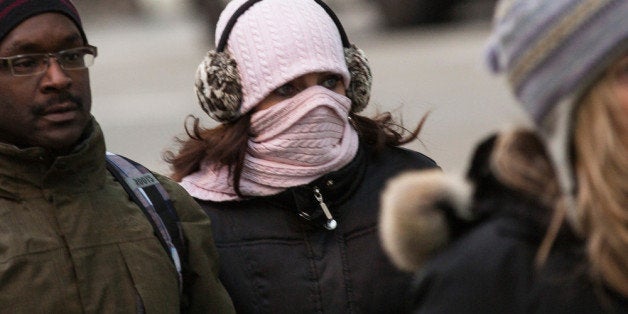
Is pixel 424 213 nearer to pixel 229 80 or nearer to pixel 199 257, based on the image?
pixel 199 257

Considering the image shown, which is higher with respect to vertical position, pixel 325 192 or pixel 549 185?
pixel 549 185

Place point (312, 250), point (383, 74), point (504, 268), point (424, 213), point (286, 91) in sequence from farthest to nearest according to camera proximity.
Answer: point (383, 74), point (286, 91), point (312, 250), point (424, 213), point (504, 268)

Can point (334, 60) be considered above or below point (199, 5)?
above

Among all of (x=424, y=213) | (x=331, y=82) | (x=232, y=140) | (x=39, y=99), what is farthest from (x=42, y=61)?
(x=424, y=213)

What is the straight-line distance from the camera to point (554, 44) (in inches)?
82.9

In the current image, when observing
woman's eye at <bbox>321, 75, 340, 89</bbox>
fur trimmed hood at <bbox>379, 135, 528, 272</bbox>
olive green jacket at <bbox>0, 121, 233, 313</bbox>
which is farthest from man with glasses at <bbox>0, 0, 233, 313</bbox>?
fur trimmed hood at <bbox>379, 135, 528, 272</bbox>

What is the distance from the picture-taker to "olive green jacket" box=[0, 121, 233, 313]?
318cm

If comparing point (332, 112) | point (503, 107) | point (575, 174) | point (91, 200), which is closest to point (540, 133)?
point (575, 174)

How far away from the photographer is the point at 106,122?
571 inches

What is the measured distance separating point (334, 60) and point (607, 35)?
6.30 feet

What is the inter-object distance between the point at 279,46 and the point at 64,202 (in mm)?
859

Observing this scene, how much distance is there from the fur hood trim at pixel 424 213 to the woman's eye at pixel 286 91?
1.63 meters

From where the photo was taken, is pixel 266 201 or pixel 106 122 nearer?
pixel 266 201

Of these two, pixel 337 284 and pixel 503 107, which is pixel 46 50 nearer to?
pixel 337 284
